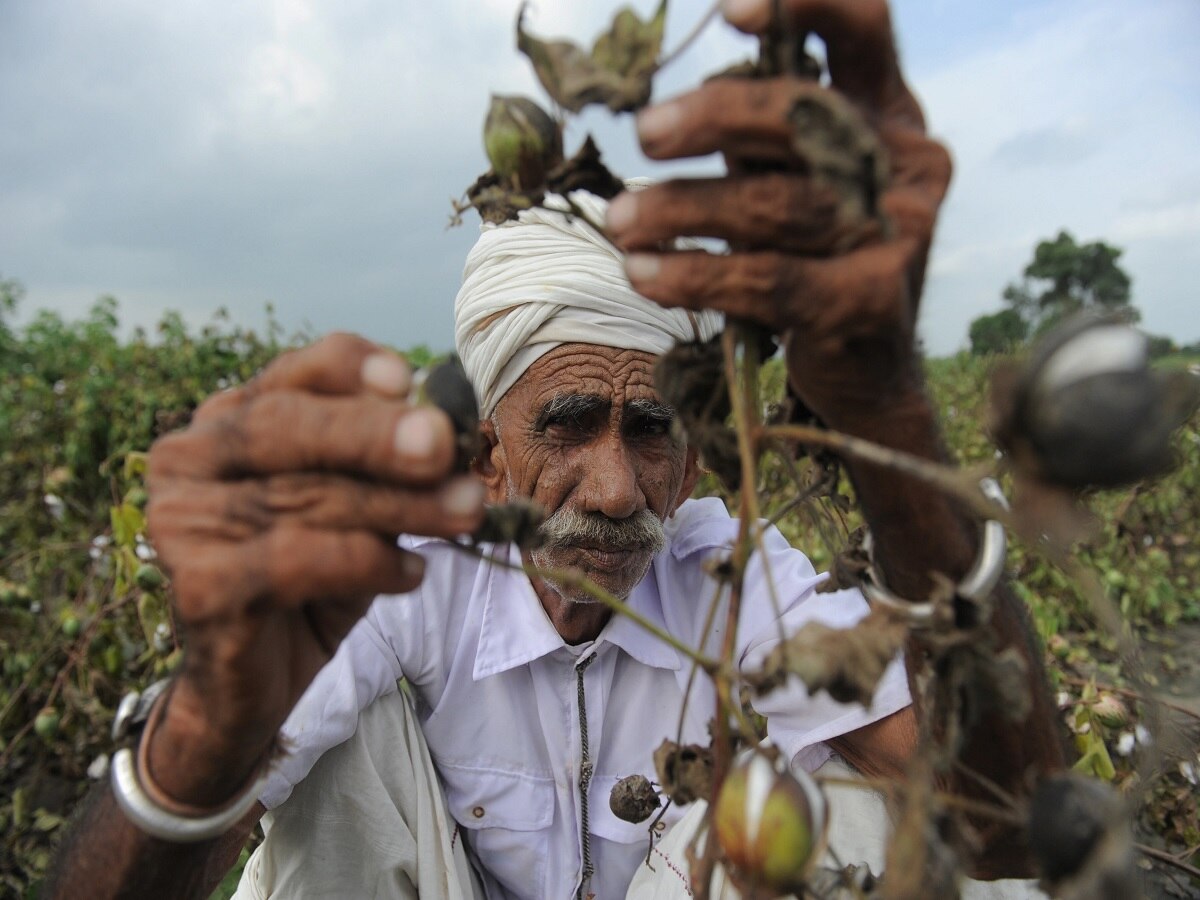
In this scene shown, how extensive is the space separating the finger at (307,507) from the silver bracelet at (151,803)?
0.36 meters

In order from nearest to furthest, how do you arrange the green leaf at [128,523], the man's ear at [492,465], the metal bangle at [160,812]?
the metal bangle at [160,812], the man's ear at [492,465], the green leaf at [128,523]

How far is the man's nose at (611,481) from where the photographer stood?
1717 mm

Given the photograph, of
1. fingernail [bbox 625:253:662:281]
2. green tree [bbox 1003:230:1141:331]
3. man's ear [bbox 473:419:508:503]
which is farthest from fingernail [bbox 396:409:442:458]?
green tree [bbox 1003:230:1141:331]

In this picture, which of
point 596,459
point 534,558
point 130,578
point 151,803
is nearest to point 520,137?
point 151,803

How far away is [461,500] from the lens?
2.46ft

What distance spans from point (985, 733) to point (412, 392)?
32.7 inches

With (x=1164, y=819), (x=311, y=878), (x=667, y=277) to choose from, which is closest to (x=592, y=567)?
(x=311, y=878)

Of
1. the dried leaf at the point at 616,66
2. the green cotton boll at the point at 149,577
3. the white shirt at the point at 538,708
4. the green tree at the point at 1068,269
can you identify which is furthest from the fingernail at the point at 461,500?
the green tree at the point at 1068,269

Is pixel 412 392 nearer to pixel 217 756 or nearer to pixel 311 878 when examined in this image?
pixel 217 756

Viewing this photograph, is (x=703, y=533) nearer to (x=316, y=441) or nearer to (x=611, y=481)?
(x=611, y=481)

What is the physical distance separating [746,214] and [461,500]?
1.15ft

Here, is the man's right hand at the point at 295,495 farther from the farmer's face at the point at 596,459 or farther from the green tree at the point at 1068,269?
the green tree at the point at 1068,269

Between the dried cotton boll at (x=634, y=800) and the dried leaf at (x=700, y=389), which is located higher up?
the dried leaf at (x=700, y=389)

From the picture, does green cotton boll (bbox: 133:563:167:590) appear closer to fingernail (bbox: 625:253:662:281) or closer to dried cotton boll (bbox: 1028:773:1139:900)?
fingernail (bbox: 625:253:662:281)
